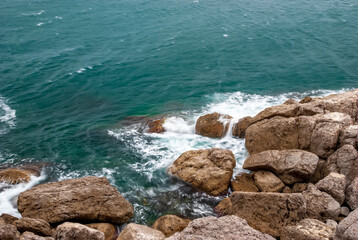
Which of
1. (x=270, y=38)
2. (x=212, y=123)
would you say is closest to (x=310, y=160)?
(x=212, y=123)

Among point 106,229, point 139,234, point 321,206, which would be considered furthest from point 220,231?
point 106,229

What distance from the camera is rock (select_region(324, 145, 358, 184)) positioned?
19453mm

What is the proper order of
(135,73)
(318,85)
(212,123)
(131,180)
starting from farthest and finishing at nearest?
(135,73) < (318,85) < (212,123) < (131,180)

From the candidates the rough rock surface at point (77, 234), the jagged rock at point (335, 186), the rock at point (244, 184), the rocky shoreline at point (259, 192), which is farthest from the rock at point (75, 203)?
the jagged rock at point (335, 186)

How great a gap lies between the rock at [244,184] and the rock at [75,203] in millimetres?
7784

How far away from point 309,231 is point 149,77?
36.6 m

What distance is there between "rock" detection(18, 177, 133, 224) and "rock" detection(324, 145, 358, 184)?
13.8 metres

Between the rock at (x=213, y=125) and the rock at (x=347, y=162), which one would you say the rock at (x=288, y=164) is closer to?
the rock at (x=347, y=162)

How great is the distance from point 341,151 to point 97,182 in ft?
53.6

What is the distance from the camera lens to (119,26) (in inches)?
2621

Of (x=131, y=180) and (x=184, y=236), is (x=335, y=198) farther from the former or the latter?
(x=131, y=180)

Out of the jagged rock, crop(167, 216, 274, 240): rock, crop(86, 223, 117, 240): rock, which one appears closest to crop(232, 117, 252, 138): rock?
the jagged rock

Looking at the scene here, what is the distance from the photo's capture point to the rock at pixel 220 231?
1135 cm

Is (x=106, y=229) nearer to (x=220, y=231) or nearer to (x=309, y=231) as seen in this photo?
(x=220, y=231)
